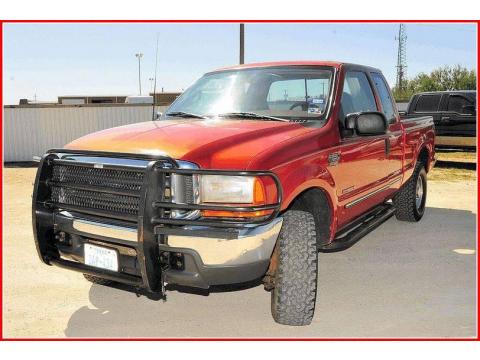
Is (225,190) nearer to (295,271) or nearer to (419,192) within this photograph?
(295,271)

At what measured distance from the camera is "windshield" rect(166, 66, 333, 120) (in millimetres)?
4301

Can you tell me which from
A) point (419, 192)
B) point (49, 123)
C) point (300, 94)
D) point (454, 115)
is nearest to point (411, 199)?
point (419, 192)

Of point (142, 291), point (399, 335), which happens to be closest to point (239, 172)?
point (142, 291)

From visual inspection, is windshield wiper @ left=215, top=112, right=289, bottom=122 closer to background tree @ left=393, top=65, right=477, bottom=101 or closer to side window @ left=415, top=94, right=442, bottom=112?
side window @ left=415, top=94, right=442, bottom=112

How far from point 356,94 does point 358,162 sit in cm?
75

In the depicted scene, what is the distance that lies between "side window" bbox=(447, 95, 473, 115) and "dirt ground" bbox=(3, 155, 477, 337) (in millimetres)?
8090

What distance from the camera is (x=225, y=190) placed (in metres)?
3.08

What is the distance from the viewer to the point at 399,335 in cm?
350

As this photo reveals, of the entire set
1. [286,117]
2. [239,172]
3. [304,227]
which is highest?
[286,117]

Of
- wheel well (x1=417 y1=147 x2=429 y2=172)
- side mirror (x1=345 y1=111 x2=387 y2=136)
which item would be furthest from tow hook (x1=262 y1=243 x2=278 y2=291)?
wheel well (x1=417 y1=147 x2=429 y2=172)

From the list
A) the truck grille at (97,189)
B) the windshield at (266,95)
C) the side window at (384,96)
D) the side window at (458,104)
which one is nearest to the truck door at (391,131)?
the side window at (384,96)

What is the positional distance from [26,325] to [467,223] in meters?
5.64

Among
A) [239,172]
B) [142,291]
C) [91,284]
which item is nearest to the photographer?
[239,172]
